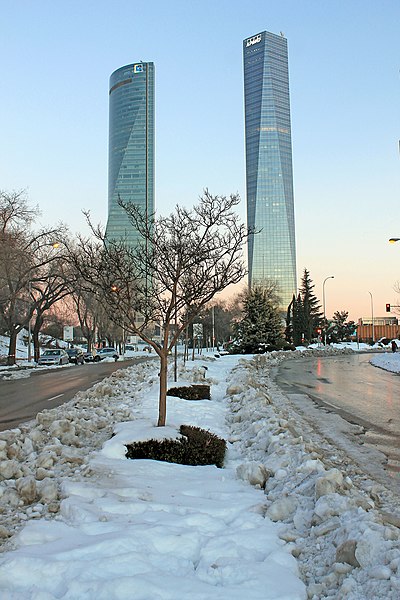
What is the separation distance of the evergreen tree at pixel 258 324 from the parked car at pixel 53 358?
51.6 ft

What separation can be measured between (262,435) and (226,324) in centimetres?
10992

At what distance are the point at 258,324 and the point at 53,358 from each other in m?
17.5

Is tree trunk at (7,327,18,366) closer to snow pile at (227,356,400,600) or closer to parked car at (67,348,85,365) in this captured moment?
parked car at (67,348,85,365)

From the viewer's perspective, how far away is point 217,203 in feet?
36.2

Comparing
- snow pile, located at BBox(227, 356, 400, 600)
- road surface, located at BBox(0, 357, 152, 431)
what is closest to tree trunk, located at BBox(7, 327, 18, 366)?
road surface, located at BBox(0, 357, 152, 431)

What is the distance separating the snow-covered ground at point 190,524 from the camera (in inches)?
147

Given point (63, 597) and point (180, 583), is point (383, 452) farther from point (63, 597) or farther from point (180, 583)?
point (63, 597)

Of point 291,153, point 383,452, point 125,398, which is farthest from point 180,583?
point 291,153

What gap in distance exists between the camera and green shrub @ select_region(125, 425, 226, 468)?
299 inches

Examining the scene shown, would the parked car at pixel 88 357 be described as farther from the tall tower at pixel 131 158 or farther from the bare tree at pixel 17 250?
the tall tower at pixel 131 158

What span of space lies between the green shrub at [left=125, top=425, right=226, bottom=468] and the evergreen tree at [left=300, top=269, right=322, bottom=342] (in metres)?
80.6

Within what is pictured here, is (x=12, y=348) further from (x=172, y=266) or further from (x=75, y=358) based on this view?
(x=172, y=266)

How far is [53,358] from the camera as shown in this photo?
149 feet

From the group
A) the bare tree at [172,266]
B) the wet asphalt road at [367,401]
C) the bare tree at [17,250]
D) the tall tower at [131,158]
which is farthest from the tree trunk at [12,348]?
the tall tower at [131,158]
